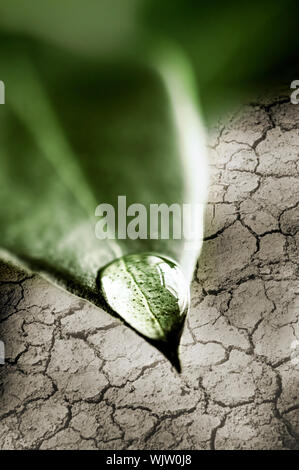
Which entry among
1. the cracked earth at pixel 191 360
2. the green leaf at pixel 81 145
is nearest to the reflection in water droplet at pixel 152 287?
the green leaf at pixel 81 145

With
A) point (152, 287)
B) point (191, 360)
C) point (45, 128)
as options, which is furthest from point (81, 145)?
point (191, 360)

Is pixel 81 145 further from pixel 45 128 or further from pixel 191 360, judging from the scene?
pixel 191 360

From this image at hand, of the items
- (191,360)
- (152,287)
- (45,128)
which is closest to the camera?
(45,128)

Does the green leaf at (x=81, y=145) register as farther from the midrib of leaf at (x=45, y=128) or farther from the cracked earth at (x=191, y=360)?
the cracked earth at (x=191, y=360)

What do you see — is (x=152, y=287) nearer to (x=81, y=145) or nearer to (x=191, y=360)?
(x=81, y=145)

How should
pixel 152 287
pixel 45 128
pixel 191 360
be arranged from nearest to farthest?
pixel 45 128 → pixel 152 287 → pixel 191 360

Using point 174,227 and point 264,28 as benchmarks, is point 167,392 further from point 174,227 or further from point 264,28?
point 264,28

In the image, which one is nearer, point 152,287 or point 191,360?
point 152,287
